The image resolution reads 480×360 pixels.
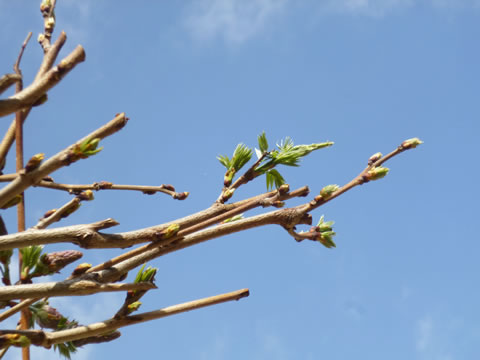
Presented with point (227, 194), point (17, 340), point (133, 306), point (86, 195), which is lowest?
point (17, 340)

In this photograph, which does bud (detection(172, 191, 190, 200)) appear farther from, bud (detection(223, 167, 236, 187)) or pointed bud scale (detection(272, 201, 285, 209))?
pointed bud scale (detection(272, 201, 285, 209))

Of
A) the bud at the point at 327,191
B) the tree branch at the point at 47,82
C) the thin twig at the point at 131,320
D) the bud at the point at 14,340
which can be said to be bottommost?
the bud at the point at 14,340

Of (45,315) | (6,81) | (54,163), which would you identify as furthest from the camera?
(45,315)

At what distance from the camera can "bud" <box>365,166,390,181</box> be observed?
84.1 inches

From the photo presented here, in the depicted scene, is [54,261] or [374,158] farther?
[374,158]

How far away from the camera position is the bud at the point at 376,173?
84.1 inches

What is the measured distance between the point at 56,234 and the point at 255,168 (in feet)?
3.02

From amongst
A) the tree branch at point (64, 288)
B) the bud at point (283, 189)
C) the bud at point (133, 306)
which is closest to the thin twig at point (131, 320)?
the bud at point (133, 306)

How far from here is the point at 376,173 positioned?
7.04 feet

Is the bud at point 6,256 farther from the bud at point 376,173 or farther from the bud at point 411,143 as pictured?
the bud at point 411,143

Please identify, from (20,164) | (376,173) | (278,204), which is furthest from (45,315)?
(376,173)

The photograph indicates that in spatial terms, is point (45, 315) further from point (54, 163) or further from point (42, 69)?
point (42, 69)

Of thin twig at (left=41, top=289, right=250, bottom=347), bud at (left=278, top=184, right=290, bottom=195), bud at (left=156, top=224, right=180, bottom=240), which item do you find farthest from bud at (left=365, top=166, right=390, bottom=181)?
bud at (left=156, top=224, right=180, bottom=240)

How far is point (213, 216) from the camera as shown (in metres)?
2.05
